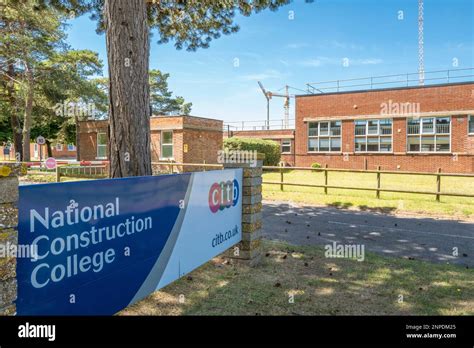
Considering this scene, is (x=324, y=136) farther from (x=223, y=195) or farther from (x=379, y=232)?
(x=223, y=195)

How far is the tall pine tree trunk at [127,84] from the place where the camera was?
16.0 ft

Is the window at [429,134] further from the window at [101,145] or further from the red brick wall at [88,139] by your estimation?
the red brick wall at [88,139]

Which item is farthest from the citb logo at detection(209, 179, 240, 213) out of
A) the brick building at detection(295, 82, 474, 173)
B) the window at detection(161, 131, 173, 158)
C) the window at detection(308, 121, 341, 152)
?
the window at detection(308, 121, 341, 152)

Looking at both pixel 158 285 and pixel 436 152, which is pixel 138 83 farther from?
pixel 436 152

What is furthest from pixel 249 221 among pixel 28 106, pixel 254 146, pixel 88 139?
pixel 88 139

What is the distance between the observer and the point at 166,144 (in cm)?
2525

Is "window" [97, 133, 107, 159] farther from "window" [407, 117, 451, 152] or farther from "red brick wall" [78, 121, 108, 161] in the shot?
"window" [407, 117, 451, 152]

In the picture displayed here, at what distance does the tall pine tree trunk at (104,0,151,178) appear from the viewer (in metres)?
4.87

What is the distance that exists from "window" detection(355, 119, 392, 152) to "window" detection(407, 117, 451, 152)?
1.28 meters

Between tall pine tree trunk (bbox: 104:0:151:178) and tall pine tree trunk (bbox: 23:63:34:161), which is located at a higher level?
tall pine tree trunk (bbox: 23:63:34:161)

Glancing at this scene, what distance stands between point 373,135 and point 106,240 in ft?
78.2

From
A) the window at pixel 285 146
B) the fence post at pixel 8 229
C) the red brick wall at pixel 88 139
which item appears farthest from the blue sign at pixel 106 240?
the window at pixel 285 146

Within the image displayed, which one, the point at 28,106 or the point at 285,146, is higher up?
the point at 28,106
